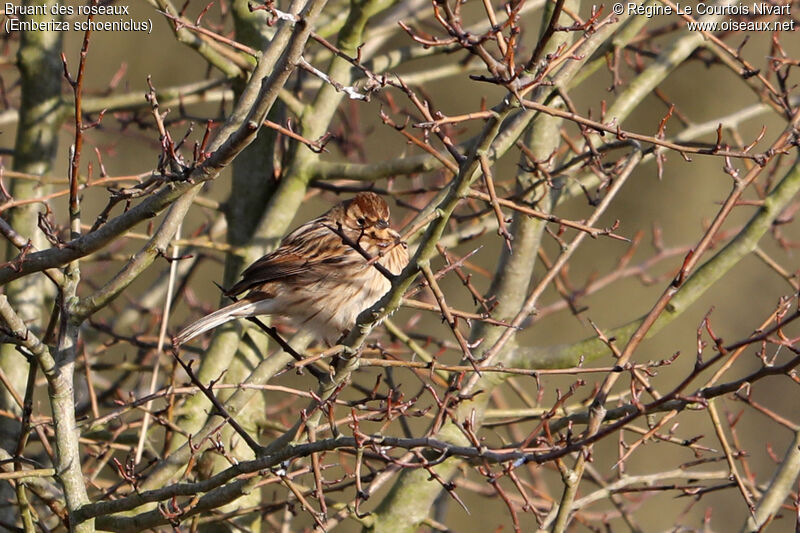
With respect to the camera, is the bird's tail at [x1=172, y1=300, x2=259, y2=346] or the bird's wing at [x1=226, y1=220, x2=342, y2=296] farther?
the bird's wing at [x1=226, y1=220, x2=342, y2=296]

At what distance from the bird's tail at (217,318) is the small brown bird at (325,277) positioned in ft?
0.19

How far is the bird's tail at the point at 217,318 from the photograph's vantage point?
4.11m

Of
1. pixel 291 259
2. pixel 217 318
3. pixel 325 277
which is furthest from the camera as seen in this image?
pixel 325 277

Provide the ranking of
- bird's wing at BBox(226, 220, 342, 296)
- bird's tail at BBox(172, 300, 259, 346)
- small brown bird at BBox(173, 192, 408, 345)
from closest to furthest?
bird's tail at BBox(172, 300, 259, 346)
bird's wing at BBox(226, 220, 342, 296)
small brown bird at BBox(173, 192, 408, 345)

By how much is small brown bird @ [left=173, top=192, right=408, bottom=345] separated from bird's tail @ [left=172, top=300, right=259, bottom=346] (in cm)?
6

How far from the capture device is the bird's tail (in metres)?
4.11

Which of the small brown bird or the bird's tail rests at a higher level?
the small brown bird

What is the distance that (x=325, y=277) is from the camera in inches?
195

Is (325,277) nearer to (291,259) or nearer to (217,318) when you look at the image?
(291,259)

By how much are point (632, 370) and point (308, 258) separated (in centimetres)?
229

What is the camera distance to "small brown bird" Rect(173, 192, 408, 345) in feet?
15.6

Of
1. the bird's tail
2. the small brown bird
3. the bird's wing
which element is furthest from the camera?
the small brown bird

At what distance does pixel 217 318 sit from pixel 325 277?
826mm

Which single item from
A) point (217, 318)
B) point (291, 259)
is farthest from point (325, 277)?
point (217, 318)
